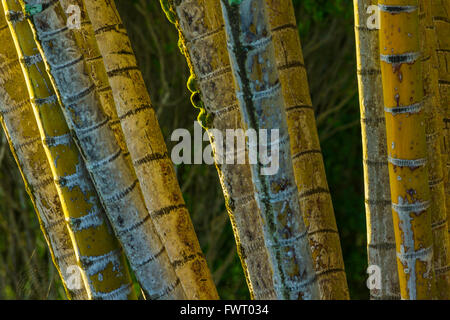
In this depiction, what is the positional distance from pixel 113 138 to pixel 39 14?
353 millimetres

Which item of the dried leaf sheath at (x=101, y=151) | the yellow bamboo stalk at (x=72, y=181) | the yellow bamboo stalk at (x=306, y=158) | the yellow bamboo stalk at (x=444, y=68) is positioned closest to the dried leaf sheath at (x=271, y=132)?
the dried leaf sheath at (x=101, y=151)

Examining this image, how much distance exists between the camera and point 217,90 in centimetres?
183

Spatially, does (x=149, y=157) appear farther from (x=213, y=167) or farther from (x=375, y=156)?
(x=213, y=167)

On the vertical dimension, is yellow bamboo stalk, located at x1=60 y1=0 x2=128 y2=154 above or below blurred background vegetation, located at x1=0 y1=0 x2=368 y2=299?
above

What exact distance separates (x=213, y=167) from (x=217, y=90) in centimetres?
388

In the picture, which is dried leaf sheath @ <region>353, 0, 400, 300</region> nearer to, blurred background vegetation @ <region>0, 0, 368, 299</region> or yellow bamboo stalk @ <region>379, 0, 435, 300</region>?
yellow bamboo stalk @ <region>379, 0, 435, 300</region>

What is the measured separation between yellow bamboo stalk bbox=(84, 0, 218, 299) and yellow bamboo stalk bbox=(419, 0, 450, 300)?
77 cm

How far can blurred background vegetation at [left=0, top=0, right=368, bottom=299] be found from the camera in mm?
5371

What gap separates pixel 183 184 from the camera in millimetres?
5711

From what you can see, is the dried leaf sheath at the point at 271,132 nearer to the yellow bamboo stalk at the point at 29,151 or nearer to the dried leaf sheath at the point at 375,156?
the dried leaf sheath at the point at 375,156

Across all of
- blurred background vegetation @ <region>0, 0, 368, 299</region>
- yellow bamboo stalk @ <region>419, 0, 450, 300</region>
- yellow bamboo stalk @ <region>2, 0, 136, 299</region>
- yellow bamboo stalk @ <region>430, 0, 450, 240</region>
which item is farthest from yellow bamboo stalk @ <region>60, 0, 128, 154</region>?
blurred background vegetation @ <region>0, 0, 368, 299</region>

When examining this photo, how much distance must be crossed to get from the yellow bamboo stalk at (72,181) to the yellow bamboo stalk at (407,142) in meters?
0.80

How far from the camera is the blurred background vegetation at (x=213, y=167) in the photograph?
17.6 feet
